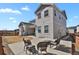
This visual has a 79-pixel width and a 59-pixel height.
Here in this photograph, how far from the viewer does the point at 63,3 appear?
1992 millimetres

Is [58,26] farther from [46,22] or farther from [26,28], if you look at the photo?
[26,28]

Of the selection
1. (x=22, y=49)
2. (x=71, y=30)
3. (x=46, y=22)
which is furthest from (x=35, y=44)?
(x=71, y=30)

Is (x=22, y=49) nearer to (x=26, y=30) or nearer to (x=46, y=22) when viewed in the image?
(x=26, y=30)

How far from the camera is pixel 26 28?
2.05 m

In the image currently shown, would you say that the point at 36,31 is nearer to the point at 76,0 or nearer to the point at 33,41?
the point at 33,41

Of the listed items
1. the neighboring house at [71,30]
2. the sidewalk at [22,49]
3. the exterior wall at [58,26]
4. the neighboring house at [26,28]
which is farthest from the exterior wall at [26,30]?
the neighboring house at [71,30]

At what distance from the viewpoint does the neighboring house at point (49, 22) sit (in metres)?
2.01

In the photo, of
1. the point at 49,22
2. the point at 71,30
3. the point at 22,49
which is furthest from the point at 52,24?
the point at 22,49

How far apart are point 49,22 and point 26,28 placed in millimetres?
274

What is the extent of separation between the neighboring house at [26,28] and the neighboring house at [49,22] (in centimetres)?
5

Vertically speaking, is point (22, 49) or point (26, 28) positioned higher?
point (26, 28)

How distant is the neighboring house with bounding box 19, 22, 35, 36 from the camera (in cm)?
201

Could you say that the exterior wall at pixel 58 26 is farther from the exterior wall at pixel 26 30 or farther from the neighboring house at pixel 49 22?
the exterior wall at pixel 26 30

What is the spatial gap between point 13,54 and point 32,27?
375 millimetres
